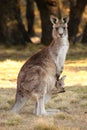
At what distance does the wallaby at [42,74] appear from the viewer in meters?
9.41

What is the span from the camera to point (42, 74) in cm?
954

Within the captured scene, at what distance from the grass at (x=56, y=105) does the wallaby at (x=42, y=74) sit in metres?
0.30

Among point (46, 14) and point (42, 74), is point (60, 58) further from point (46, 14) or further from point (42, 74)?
point (46, 14)

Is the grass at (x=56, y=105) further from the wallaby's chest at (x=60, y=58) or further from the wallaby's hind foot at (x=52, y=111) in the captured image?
the wallaby's chest at (x=60, y=58)

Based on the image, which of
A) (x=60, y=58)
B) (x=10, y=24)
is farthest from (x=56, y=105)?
(x=10, y=24)

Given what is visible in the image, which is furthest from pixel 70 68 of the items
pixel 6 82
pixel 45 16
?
pixel 45 16

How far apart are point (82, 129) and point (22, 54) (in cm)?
1493

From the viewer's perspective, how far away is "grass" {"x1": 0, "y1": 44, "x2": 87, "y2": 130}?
848 centimetres

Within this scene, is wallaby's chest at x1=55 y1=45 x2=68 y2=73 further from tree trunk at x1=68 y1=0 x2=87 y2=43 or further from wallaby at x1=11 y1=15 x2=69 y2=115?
tree trunk at x1=68 y1=0 x2=87 y2=43

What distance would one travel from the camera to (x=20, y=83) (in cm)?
957

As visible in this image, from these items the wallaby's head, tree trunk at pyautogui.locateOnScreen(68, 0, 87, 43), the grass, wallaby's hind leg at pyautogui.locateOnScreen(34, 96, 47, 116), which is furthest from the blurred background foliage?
wallaby's hind leg at pyautogui.locateOnScreen(34, 96, 47, 116)

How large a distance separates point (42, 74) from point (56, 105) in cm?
141

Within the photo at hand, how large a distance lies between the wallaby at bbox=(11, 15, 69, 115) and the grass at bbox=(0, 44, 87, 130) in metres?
0.30

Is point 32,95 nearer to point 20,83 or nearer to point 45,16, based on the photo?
point 20,83
